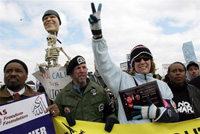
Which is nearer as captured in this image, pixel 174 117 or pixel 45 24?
pixel 174 117

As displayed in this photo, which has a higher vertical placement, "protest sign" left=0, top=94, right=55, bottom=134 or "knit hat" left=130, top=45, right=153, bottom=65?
"knit hat" left=130, top=45, right=153, bottom=65

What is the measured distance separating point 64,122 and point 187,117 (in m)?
1.81

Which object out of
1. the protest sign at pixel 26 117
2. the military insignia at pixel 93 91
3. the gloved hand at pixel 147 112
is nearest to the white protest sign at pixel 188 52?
the military insignia at pixel 93 91

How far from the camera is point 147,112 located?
2.02 meters

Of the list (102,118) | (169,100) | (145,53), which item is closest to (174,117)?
(169,100)

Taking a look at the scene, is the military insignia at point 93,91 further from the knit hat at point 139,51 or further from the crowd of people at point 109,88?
the knit hat at point 139,51

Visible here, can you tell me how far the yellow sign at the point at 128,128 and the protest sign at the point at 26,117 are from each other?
138 millimetres

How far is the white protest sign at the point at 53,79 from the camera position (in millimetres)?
3463

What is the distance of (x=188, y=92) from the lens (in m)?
2.90

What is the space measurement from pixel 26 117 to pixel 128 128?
124 centimetres

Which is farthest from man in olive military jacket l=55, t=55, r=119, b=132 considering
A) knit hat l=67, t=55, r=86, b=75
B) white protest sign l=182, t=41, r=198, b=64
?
white protest sign l=182, t=41, r=198, b=64

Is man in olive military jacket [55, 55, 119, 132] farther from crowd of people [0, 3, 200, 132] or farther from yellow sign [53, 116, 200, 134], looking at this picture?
yellow sign [53, 116, 200, 134]

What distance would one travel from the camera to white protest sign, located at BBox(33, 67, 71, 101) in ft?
11.4

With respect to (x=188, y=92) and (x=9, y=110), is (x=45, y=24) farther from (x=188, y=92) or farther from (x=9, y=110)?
(x=188, y=92)
